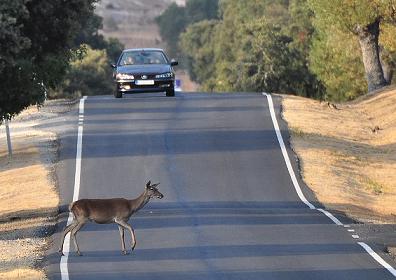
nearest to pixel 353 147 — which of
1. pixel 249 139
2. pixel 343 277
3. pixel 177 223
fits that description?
pixel 249 139

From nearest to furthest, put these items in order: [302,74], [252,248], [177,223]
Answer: [252,248] → [177,223] → [302,74]

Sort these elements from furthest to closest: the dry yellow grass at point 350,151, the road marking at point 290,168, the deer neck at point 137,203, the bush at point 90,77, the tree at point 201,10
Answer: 1. the tree at point 201,10
2. the bush at point 90,77
3. the dry yellow grass at point 350,151
4. the road marking at point 290,168
5. the deer neck at point 137,203

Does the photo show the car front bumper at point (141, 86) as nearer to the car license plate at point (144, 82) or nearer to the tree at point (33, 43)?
the car license plate at point (144, 82)

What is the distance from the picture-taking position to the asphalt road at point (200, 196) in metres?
18.6

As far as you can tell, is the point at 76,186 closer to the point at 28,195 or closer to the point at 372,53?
the point at 28,195

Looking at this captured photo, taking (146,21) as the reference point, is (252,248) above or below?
above

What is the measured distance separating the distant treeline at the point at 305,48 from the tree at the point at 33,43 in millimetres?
26111

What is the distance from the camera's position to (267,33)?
2813 inches

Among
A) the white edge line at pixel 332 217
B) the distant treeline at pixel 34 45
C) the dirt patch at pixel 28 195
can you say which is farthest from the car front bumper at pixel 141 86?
the white edge line at pixel 332 217

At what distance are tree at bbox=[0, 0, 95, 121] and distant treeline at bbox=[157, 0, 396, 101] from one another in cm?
2611

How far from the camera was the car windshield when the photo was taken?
4286cm

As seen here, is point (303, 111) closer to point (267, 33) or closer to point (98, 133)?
point (98, 133)

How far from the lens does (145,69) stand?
137 ft

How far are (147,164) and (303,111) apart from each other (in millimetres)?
11094
